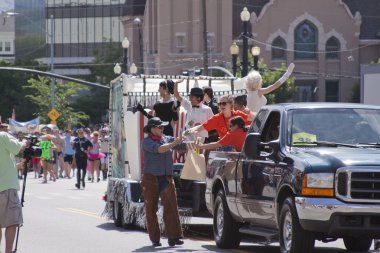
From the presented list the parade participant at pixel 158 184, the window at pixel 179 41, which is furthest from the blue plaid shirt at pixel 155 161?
the window at pixel 179 41

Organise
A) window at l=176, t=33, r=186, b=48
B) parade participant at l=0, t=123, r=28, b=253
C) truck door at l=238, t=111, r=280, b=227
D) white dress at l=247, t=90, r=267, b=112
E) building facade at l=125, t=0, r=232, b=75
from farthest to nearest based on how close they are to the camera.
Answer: window at l=176, t=33, r=186, b=48 → building facade at l=125, t=0, r=232, b=75 → white dress at l=247, t=90, r=267, b=112 → truck door at l=238, t=111, r=280, b=227 → parade participant at l=0, t=123, r=28, b=253

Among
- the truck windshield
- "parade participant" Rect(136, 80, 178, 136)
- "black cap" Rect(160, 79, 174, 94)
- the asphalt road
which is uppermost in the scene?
"black cap" Rect(160, 79, 174, 94)

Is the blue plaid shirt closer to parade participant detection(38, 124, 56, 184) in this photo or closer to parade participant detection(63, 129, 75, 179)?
parade participant detection(38, 124, 56, 184)

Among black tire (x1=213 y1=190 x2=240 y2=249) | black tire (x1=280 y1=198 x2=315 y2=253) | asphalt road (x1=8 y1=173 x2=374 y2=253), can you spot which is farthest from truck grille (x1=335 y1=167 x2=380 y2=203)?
black tire (x1=213 y1=190 x2=240 y2=249)

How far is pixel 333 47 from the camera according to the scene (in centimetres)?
9344

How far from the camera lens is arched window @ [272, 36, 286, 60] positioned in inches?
3632

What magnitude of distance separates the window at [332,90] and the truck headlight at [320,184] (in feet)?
264

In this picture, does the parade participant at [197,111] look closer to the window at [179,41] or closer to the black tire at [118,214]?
the black tire at [118,214]

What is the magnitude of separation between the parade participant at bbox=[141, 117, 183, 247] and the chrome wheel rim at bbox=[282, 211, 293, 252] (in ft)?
10.3

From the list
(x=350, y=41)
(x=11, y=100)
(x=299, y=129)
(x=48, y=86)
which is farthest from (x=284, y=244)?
(x=11, y=100)

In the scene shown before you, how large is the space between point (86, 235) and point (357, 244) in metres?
5.05

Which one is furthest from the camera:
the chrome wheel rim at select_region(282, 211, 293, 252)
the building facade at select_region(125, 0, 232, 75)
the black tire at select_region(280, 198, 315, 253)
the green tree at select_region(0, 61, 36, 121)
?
the green tree at select_region(0, 61, 36, 121)

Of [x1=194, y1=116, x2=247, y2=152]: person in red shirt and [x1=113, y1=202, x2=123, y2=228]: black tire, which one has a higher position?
[x1=194, y1=116, x2=247, y2=152]: person in red shirt

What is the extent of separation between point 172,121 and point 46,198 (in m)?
12.4
